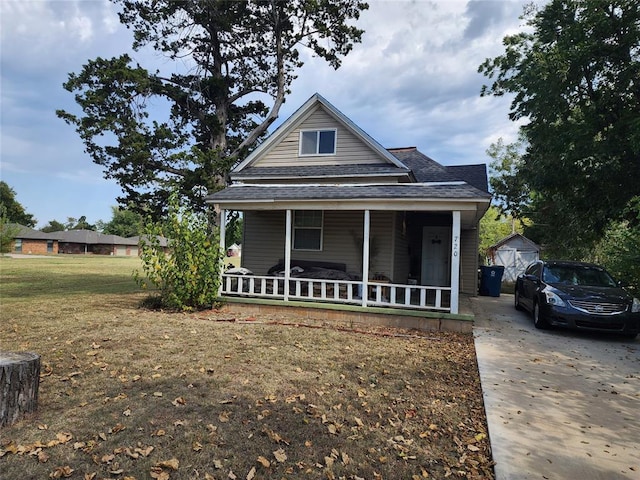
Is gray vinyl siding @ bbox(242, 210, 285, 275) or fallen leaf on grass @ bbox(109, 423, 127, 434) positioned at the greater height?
gray vinyl siding @ bbox(242, 210, 285, 275)

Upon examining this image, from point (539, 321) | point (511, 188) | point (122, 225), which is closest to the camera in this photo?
point (539, 321)

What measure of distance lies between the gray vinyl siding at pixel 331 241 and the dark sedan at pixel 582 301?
4.14 meters

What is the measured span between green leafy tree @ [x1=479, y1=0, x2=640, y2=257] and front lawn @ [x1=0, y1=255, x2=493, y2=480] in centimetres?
852

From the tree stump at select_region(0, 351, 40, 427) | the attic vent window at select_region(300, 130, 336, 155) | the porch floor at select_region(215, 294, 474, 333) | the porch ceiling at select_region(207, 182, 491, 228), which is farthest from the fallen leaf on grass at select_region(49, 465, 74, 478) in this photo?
the attic vent window at select_region(300, 130, 336, 155)

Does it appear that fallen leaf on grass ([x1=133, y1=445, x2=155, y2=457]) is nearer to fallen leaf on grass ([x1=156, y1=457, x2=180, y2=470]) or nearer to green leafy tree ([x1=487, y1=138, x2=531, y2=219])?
fallen leaf on grass ([x1=156, y1=457, x2=180, y2=470])

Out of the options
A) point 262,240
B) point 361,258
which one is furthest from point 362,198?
point 262,240

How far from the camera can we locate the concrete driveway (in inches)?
128

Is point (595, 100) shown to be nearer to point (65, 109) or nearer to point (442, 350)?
point (442, 350)

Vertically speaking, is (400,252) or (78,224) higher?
(78,224)

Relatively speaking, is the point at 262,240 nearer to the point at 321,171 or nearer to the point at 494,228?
the point at 321,171

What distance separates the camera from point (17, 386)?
3.72 m

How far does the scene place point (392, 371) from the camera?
5.59 m

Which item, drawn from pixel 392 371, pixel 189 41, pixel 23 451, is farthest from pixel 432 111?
pixel 23 451

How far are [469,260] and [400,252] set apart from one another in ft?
14.6
